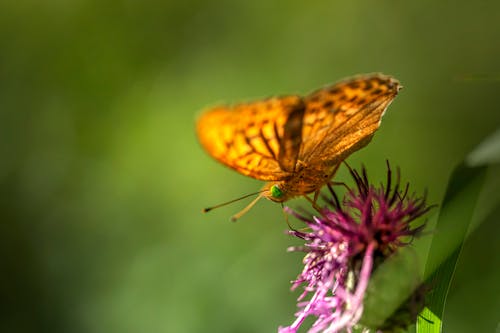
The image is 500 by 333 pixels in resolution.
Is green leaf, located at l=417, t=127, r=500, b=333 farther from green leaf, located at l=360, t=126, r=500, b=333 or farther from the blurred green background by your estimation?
the blurred green background

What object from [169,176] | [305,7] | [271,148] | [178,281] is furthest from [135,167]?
[271,148]

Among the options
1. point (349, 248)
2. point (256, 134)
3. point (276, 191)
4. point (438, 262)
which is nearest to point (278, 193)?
point (276, 191)

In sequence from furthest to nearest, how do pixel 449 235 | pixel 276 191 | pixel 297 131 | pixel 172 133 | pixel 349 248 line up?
pixel 172 133
pixel 276 191
pixel 297 131
pixel 349 248
pixel 449 235

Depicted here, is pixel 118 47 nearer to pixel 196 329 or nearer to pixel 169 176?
pixel 169 176

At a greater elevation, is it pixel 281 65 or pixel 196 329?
pixel 281 65

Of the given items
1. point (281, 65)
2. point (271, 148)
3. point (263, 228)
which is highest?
point (271, 148)

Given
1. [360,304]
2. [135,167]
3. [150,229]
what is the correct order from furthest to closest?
[135,167] → [150,229] → [360,304]

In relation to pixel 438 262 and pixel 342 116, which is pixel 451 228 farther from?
pixel 342 116
